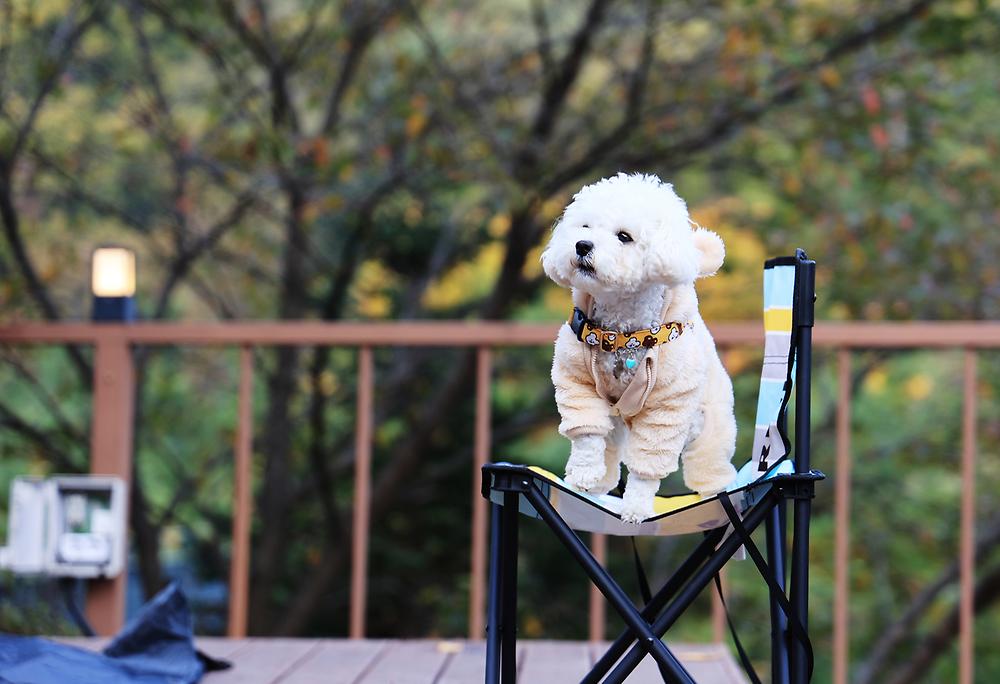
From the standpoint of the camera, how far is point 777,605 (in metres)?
1.34

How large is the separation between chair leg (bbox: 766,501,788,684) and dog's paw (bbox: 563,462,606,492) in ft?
0.69

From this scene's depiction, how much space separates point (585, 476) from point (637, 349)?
0.54ft

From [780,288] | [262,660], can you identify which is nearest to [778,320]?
[780,288]

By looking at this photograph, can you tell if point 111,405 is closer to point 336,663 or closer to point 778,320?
point 336,663

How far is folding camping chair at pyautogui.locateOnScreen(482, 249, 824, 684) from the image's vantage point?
1.22m

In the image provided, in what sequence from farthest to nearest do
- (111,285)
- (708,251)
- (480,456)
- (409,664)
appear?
(111,285), (480,456), (409,664), (708,251)

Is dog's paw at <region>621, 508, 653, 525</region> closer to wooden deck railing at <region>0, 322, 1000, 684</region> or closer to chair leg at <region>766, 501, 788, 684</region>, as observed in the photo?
chair leg at <region>766, 501, 788, 684</region>

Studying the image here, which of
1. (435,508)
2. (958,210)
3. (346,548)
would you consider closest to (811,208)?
(958,210)

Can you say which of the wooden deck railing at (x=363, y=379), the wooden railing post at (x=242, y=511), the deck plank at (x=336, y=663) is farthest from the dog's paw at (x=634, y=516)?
the wooden railing post at (x=242, y=511)

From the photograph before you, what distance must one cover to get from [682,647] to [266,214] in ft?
8.98

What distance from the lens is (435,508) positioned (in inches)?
177

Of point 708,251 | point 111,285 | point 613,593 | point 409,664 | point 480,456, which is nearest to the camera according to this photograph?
point 613,593

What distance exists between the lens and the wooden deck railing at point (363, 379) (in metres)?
2.20

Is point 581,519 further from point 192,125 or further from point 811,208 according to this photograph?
point 192,125
